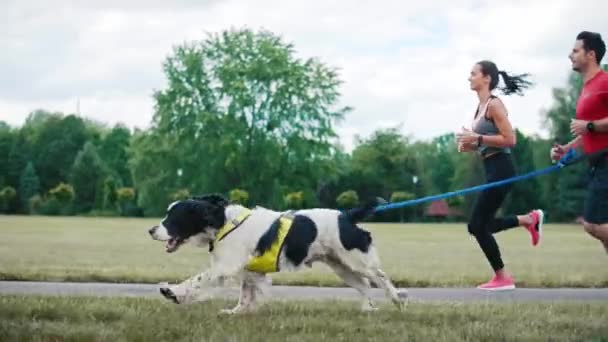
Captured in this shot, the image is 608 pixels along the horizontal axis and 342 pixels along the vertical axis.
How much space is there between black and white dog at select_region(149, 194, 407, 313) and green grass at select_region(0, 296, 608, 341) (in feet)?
0.93

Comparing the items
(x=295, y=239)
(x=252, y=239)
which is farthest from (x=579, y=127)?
(x=252, y=239)

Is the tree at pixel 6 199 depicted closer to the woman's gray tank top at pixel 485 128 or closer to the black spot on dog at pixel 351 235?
the woman's gray tank top at pixel 485 128

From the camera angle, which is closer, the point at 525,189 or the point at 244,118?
the point at 244,118

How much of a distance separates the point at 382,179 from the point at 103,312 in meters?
69.7

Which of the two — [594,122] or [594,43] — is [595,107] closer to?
[594,122]

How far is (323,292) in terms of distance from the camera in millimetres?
9297

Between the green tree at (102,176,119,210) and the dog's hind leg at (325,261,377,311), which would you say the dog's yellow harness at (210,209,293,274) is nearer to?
the dog's hind leg at (325,261,377,311)

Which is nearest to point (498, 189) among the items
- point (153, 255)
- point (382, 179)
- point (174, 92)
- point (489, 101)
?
point (489, 101)

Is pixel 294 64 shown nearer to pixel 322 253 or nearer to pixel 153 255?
pixel 153 255

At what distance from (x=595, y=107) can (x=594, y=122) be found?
0.21m

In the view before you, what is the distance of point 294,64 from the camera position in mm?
60625

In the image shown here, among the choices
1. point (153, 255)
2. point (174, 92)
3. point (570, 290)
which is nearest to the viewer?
point (570, 290)

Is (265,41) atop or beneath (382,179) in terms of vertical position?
atop

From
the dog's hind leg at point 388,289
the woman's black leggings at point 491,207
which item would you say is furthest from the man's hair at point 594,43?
the dog's hind leg at point 388,289
